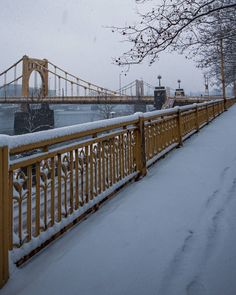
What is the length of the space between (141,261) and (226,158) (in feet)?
13.9

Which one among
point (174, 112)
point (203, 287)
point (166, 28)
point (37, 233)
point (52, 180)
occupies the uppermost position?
point (166, 28)

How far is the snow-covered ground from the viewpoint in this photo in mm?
2160

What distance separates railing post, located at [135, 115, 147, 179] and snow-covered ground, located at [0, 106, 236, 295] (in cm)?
50

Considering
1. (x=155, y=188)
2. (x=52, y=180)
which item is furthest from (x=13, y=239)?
(x=155, y=188)

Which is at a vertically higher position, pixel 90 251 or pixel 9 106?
pixel 9 106

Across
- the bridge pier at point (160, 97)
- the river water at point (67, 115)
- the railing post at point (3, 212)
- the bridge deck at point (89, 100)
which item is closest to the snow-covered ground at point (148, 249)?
the railing post at point (3, 212)

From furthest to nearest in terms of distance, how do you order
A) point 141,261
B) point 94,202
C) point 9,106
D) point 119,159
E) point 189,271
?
1. point 9,106
2. point 119,159
3. point 94,202
4. point 141,261
5. point 189,271

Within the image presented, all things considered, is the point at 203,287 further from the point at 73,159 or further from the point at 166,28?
the point at 166,28

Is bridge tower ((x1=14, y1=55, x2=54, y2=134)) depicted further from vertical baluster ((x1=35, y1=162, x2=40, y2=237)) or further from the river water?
vertical baluster ((x1=35, y1=162, x2=40, y2=237))

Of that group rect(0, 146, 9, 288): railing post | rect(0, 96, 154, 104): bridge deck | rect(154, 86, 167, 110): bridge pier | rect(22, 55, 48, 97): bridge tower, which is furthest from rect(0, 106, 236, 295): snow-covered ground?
rect(22, 55, 48, 97): bridge tower

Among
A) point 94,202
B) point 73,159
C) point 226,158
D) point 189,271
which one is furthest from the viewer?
point 226,158

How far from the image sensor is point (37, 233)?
2.55 metres

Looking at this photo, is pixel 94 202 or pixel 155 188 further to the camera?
pixel 155 188

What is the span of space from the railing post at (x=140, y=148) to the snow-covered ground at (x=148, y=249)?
0.50 m
